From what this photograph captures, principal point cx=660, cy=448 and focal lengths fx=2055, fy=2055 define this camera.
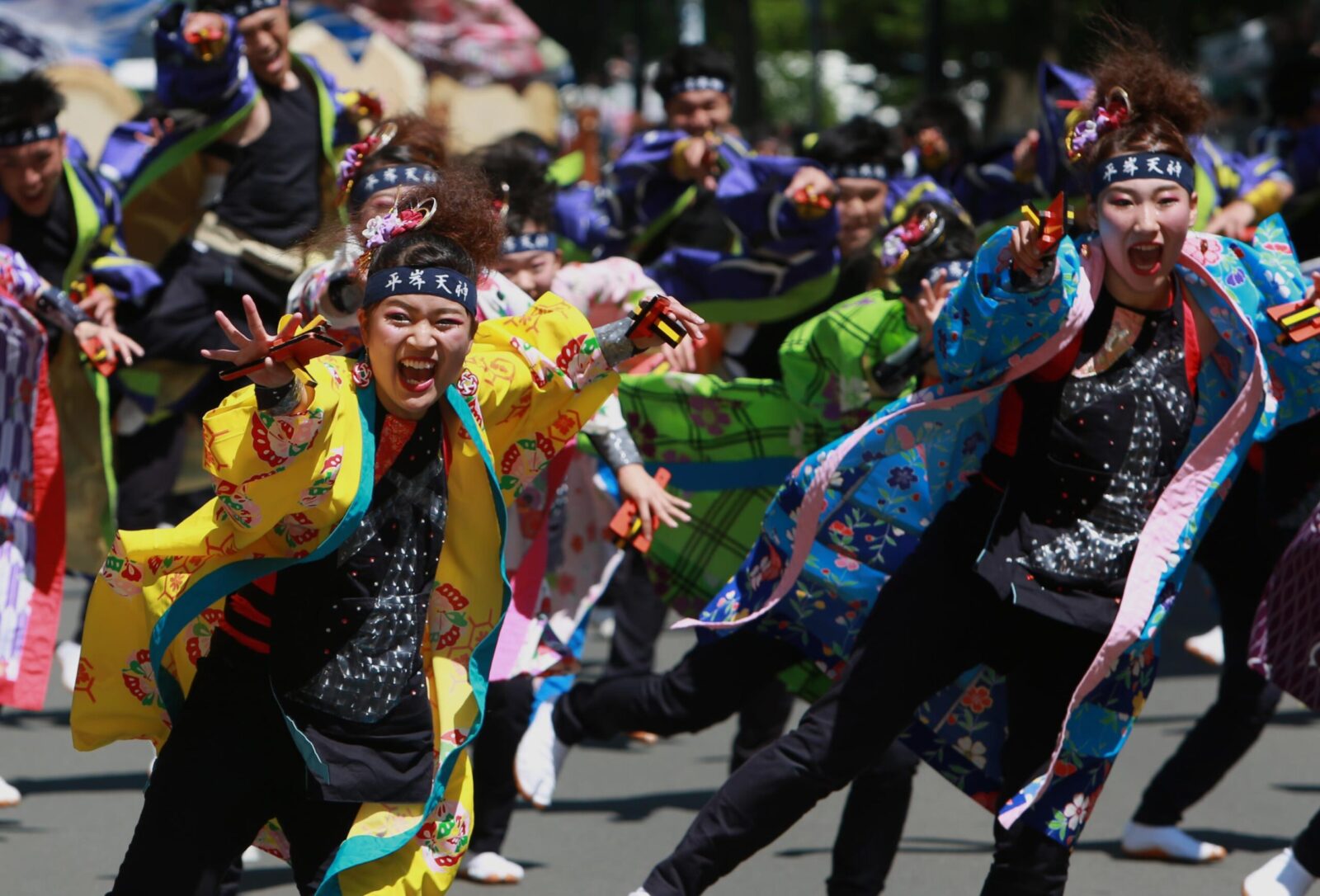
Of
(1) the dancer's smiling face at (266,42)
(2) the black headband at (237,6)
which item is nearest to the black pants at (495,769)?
(1) the dancer's smiling face at (266,42)

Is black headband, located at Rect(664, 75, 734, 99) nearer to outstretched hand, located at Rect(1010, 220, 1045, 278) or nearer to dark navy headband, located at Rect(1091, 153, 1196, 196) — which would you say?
dark navy headband, located at Rect(1091, 153, 1196, 196)

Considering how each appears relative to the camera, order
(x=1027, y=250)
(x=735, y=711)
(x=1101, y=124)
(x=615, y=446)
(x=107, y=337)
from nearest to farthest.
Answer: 1. (x=1027, y=250)
2. (x=1101, y=124)
3. (x=615, y=446)
4. (x=735, y=711)
5. (x=107, y=337)

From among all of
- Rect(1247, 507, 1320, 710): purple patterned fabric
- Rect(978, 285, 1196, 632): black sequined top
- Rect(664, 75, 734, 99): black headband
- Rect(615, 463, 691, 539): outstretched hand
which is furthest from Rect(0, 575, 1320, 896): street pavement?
Rect(664, 75, 734, 99): black headband

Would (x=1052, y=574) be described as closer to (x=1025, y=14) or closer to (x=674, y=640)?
(x=674, y=640)

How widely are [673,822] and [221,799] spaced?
2.44m

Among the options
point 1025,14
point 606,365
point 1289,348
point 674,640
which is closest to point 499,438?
point 606,365

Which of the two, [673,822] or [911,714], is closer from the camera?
[911,714]

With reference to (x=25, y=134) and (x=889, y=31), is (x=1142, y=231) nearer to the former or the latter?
(x=25, y=134)

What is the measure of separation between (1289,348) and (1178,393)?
0.92ft

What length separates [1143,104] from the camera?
166 inches

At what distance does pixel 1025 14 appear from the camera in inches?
1052

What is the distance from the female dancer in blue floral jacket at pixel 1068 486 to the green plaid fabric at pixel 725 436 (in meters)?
0.90

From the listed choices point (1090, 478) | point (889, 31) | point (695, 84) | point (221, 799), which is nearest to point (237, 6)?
point (695, 84)

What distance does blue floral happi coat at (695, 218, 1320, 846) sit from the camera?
4.01 meters
